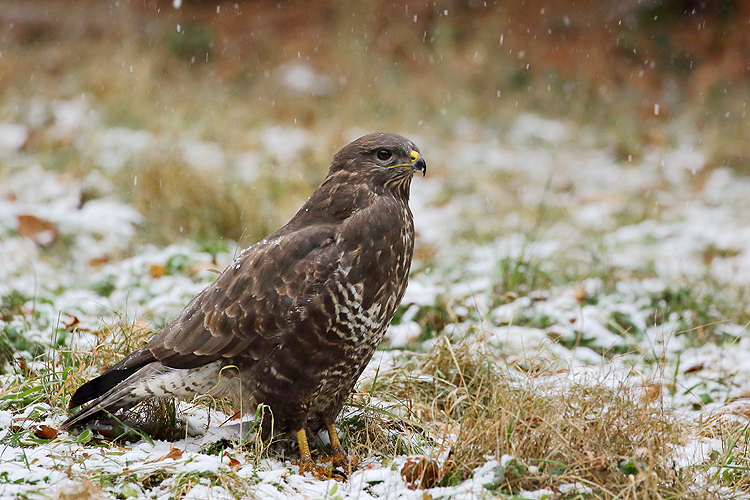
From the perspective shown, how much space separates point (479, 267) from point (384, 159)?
2.68 m

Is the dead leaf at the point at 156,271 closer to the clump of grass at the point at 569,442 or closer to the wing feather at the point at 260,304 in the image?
the wing feather at the point at 260,304

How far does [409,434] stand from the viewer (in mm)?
3100

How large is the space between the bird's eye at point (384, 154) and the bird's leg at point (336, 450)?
113cm

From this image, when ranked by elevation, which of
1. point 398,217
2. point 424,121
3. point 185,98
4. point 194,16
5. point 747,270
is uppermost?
point 194,16

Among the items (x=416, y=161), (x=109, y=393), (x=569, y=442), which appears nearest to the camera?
(x=569, y=442)

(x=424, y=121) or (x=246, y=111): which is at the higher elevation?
(x=424, y=121)

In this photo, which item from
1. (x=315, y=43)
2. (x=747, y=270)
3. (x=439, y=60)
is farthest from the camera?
(x=315, y=43)

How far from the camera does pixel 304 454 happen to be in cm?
312

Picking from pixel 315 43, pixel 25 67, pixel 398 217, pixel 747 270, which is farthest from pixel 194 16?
pixel 398 217

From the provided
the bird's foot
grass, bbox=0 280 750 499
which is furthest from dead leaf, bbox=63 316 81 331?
the bird's foot

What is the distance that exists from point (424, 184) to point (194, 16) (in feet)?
21.7

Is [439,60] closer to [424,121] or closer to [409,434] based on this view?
[424,121]

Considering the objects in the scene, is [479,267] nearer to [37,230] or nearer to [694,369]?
[694,369]

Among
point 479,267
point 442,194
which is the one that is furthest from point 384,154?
point 442,194
